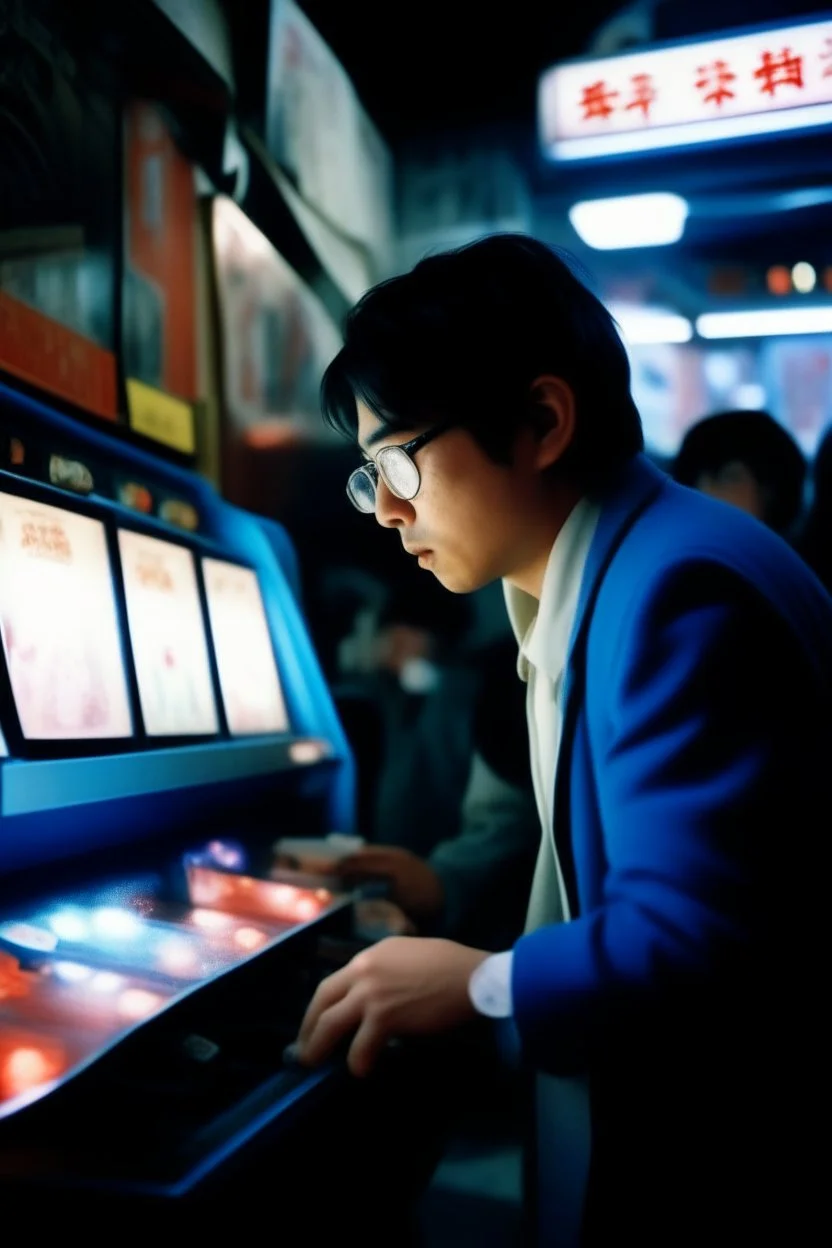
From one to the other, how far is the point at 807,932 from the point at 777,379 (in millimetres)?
3634

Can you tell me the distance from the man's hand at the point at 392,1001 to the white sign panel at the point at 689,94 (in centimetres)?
234

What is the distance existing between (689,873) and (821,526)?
193 centimetres

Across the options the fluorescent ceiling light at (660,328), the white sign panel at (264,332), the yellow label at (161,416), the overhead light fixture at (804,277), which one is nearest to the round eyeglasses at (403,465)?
the yellow label at (161,416)

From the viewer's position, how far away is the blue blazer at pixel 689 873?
2.64 ft

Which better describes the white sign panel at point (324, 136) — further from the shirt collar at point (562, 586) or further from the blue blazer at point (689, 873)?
the blue blazer at point (689, 873)

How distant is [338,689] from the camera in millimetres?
2768

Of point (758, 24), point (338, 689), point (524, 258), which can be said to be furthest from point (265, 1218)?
point (758, 24)

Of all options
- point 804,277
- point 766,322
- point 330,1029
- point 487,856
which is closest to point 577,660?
point 330,1029

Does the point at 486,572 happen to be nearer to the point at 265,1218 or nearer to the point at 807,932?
the point at 807,932

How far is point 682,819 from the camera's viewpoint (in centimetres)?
81

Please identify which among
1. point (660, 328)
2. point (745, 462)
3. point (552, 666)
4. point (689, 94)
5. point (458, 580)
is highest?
point (689, 94)

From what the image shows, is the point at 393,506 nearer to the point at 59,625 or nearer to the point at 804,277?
the point at 59,625

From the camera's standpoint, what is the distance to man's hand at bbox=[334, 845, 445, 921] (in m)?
1.55

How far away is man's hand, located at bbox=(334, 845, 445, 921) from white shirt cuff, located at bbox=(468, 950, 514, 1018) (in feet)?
2.12
